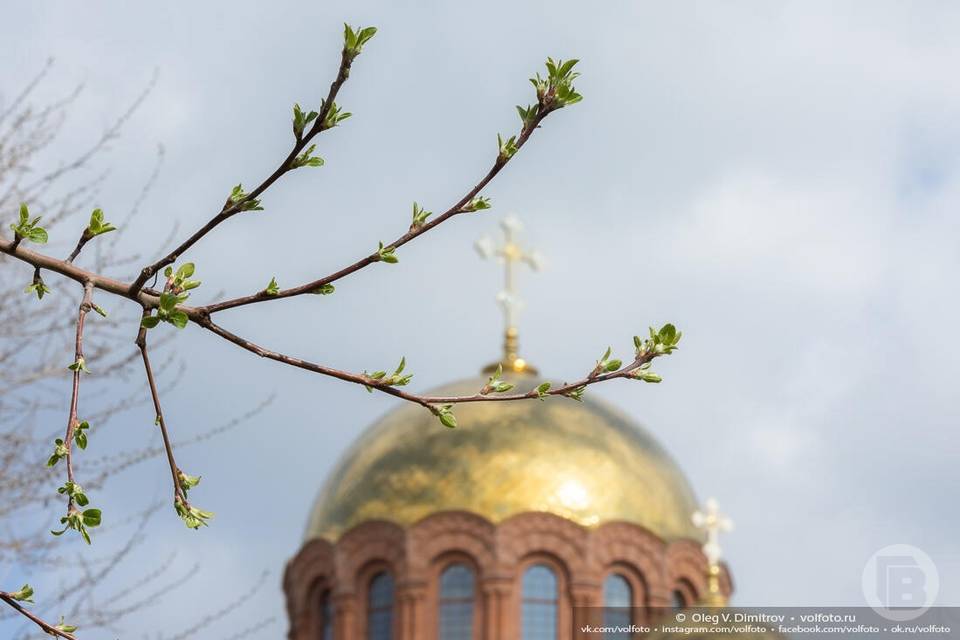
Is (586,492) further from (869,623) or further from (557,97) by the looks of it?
(557,97)

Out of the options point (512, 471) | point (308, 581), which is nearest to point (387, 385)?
point (512, 471)

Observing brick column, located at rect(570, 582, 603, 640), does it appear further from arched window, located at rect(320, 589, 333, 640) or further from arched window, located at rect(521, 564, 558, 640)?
arched window, located at rect(320, 589, 333, 640)

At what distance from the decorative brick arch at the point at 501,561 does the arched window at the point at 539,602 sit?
104 mm

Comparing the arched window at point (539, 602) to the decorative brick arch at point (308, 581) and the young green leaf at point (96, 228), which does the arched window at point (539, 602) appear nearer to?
the decorative brick arch at point (308, 581)

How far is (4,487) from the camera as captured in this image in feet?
31.6

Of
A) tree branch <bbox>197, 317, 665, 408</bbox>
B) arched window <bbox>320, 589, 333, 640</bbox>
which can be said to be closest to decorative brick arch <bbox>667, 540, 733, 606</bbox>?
arched window <bbox>320, 589, 333, 640</bbox>

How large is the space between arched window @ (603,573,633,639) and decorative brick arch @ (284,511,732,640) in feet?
0.41

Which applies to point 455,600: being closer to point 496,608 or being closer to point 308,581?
point 496,608

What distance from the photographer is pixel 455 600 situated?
19.7 metres

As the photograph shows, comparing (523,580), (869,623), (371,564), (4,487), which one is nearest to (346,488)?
(371,564)

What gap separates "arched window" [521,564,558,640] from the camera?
63.8 ft

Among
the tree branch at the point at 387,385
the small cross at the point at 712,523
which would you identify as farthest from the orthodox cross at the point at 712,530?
the tree branch at the point at 387,385

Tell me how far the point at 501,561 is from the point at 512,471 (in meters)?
0.97

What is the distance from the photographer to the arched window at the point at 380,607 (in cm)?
2014
